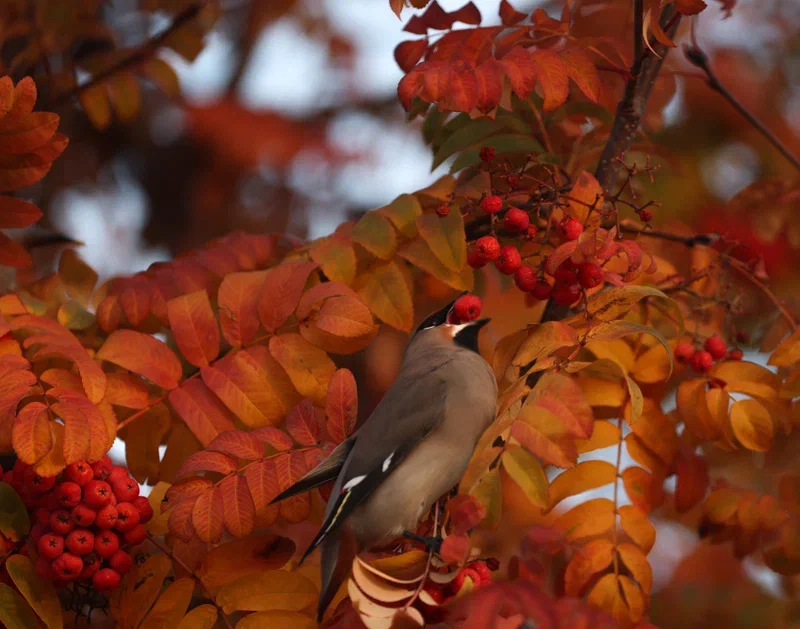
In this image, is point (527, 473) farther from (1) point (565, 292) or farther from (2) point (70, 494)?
(2) point (70, 494)

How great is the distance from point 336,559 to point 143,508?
512 millimetres

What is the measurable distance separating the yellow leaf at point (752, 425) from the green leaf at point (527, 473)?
0.80m

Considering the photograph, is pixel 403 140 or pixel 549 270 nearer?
pixel 549 270

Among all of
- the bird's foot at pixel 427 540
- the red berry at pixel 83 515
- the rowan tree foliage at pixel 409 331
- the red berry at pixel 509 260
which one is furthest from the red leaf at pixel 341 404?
the red berry at pixel 83 515

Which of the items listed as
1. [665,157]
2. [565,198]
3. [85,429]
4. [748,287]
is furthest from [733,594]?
[85,429]

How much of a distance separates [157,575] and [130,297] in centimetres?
88

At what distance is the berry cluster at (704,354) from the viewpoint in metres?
2.77

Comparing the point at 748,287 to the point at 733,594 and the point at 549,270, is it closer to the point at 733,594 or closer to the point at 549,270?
the point at 549,270

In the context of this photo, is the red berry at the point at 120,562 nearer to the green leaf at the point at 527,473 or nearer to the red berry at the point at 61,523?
the red berry at the point at 61,523

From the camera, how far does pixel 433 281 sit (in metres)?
3.34

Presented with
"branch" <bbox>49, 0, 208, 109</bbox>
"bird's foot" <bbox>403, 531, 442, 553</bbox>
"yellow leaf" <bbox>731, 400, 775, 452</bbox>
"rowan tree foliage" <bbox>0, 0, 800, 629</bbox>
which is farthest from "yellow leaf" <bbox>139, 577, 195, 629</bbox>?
"branch" <bbox>49, 0, 208, 109</bbox>

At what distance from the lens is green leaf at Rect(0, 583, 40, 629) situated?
2.33m

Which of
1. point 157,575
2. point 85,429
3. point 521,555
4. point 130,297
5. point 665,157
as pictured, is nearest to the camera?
point 521,555

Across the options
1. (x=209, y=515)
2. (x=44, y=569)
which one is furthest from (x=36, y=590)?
(x=209, y=515)
